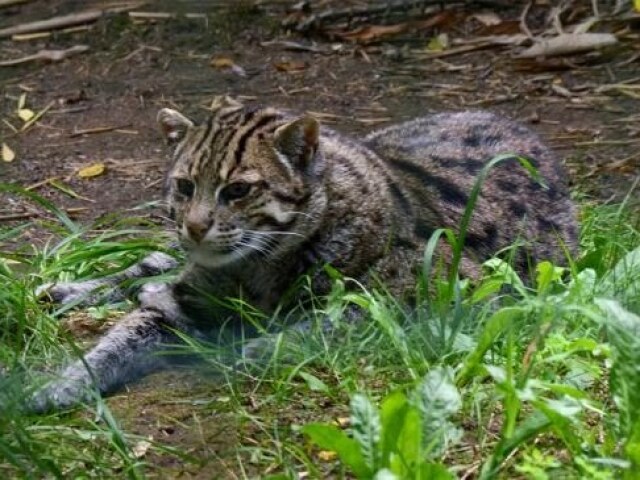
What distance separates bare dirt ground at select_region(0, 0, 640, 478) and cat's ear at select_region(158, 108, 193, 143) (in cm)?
161

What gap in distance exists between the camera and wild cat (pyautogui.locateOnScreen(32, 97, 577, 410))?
612cm

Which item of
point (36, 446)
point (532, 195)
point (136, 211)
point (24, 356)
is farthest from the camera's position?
point (136, 211)

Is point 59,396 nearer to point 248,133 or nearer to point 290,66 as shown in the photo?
point 248,133

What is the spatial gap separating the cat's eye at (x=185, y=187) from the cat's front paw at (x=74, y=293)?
27.8 inches

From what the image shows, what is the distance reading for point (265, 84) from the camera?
10.4 metres

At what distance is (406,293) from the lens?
6.25 m

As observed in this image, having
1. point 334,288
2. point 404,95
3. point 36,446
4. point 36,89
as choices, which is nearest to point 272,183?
point 334,288

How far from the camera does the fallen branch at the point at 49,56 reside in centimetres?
1098

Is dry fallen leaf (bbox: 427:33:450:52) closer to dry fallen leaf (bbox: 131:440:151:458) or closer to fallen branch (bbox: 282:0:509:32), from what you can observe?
fallen branch (bbox: 282:0:509:32)

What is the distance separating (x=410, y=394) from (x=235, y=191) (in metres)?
1.83

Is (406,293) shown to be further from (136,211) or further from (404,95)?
(404,95)

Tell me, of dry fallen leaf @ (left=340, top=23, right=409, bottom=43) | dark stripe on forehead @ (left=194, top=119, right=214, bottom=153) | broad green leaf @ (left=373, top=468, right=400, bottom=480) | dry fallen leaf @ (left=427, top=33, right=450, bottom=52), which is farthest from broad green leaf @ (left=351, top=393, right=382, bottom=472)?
dry fallen leaf @ (left=340, top=23, right=409, bottom=43)

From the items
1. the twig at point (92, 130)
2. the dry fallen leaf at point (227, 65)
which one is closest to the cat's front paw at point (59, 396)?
the twig at point (92, 130)

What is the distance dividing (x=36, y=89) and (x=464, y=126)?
4.25 metres
